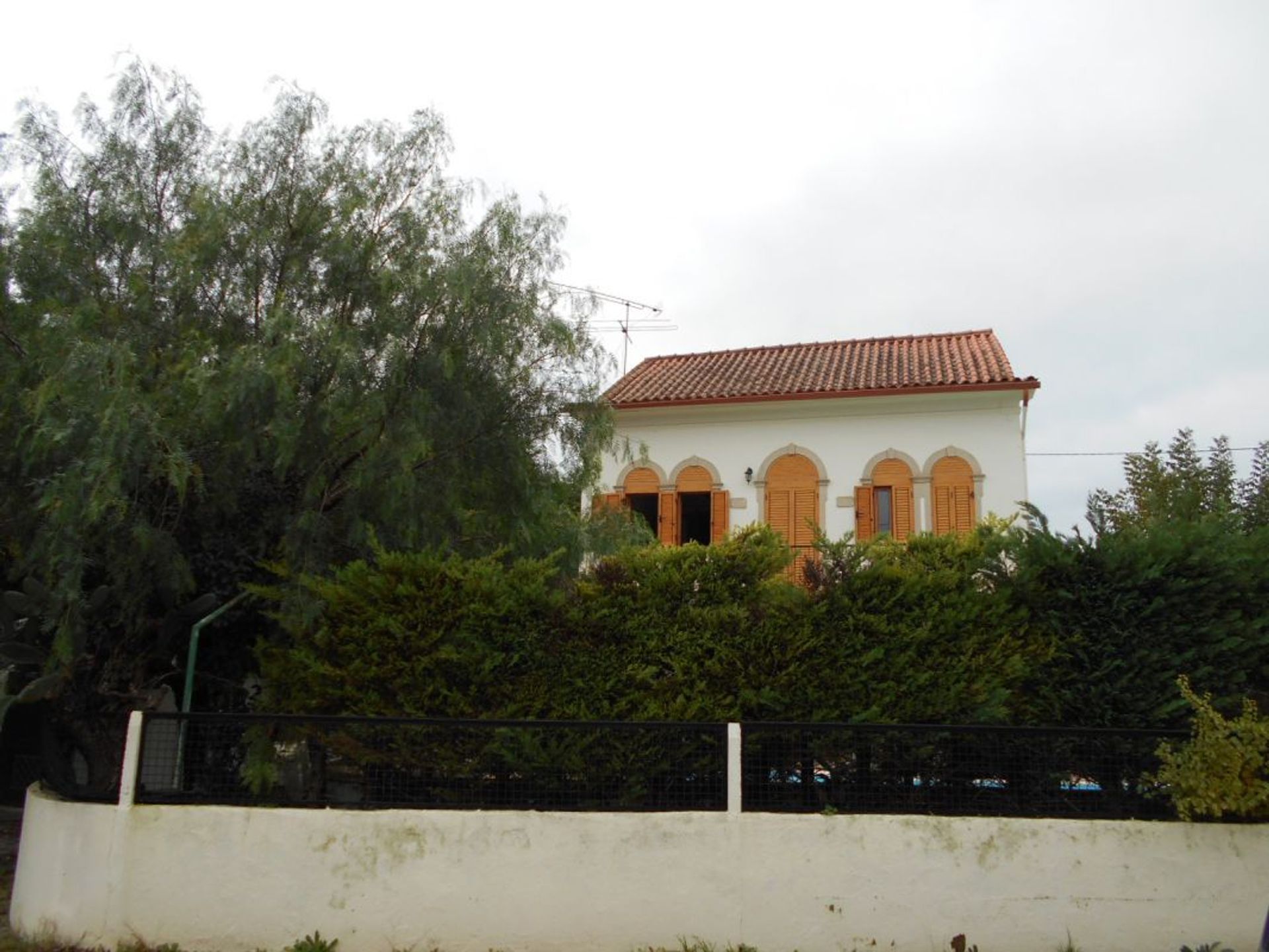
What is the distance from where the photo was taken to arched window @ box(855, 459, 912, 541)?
47.4 feet

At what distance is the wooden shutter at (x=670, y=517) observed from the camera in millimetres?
15297

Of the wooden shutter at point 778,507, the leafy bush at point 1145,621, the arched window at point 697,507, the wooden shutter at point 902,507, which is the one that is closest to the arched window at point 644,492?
the arched window at point 697,507

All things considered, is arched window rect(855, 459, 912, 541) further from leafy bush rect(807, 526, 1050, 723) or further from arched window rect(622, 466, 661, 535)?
leafy bush rect(807, 526, 1050, 723)

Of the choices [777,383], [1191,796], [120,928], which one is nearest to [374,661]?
[120,928]

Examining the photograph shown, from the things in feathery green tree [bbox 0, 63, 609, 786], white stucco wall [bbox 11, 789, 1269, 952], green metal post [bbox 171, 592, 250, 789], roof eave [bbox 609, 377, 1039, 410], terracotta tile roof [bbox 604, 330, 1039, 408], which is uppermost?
terracotta tile roof [bbox 604, 330, 1039, 408]

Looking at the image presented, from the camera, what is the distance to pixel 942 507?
561 inches

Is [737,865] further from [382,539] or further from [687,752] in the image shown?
[382,539]

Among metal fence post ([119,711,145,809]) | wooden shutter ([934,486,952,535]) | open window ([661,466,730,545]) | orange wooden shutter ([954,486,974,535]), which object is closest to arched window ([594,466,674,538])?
open window ([661,466,730,545])

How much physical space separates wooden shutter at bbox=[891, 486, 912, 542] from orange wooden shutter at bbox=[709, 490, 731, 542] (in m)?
2.57

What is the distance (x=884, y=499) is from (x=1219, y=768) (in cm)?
884

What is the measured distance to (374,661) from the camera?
22.0 feet

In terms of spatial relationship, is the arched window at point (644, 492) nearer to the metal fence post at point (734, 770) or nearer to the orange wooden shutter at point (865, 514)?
the orange wooden shutter at point (865, 514)

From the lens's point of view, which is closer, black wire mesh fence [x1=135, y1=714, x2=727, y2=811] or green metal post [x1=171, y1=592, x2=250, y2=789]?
black wire mesh fence [x1=135, y1=714, x2=727, y2=811]

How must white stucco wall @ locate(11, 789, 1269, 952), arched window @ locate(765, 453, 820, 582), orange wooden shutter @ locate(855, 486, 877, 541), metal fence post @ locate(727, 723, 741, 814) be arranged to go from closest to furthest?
1. white stucco wall @ locate(11, 789, 1269, 952)
2. metal fence post @ locate(727, 723, 741, 814)
3. orange wooden shutter @ locate(855, 486, 877, 541)
4. arched window @ locate(765, 453, 820, 582)
